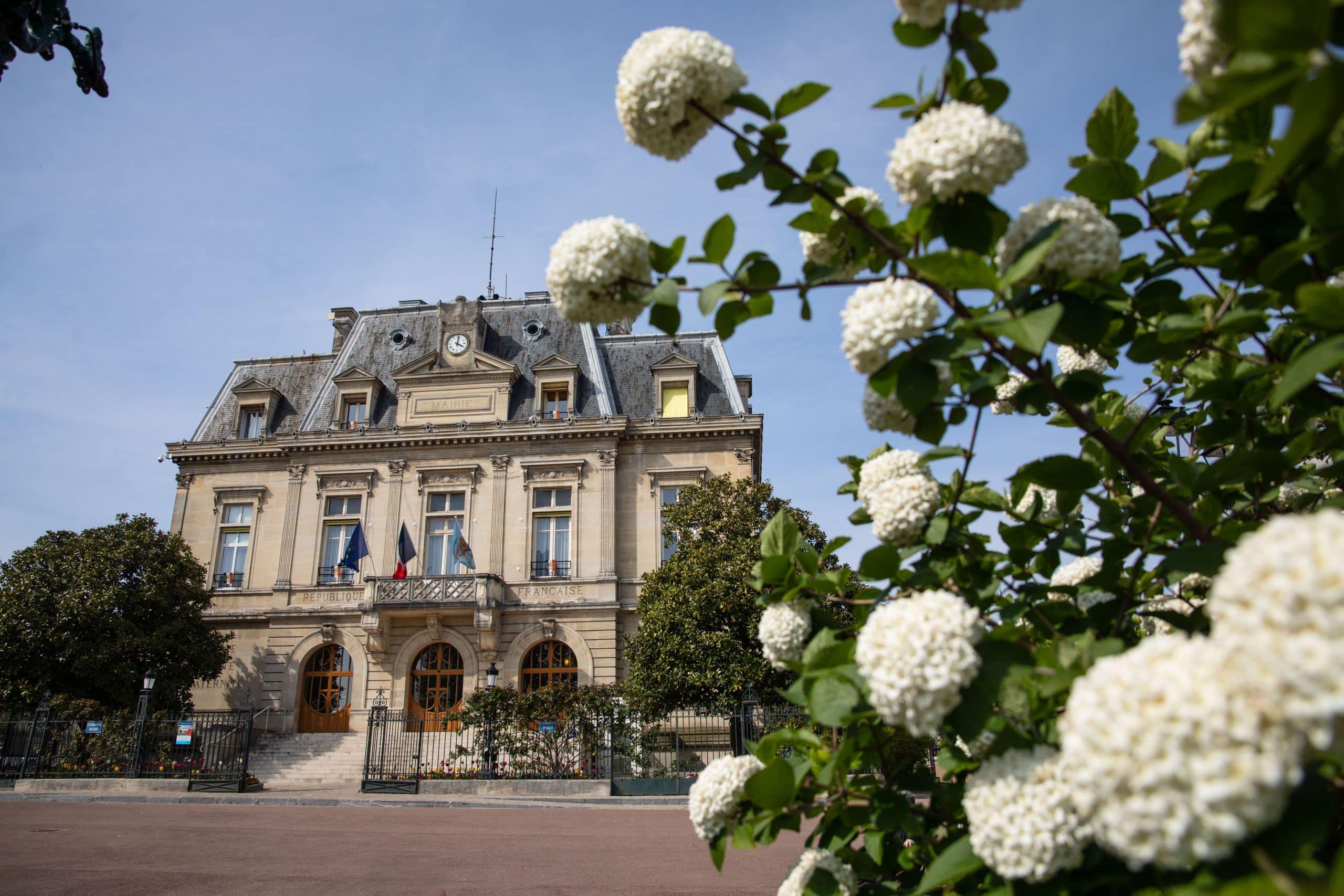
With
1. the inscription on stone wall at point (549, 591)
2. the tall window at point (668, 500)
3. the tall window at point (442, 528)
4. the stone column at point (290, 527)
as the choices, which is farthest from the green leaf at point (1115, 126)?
the stone column at point (290, 527)

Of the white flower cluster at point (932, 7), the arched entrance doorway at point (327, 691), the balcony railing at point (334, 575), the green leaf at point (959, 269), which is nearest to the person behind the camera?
the green leaf at point (959, 269)

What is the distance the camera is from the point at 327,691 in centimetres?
2773

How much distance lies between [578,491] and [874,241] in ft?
87.0

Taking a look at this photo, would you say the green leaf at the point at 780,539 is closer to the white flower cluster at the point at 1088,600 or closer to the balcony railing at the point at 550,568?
the white flower cluster at the point at 1088,600

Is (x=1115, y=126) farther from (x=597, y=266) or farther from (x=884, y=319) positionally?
(x=597, y=266)

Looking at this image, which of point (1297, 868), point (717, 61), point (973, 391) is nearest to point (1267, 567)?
point (1297, 868)

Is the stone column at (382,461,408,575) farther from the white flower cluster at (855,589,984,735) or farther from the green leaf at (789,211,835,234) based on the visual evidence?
the white flower cluster at (855,589,984,735)

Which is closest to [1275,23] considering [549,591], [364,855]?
[364,855]

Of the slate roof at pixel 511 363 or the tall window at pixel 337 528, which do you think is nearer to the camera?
the tall window at pixel 337 528

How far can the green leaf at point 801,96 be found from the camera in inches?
80.5

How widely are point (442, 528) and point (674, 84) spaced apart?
2799 cm

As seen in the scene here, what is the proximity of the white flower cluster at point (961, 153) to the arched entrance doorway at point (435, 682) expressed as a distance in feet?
89.5

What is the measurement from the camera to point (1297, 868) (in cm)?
109

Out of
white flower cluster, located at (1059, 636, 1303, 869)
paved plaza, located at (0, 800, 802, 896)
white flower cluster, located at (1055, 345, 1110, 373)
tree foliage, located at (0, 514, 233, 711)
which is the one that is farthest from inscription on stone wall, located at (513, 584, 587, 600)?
white flower cluster, located at (1059, 636, 1303, 869)
